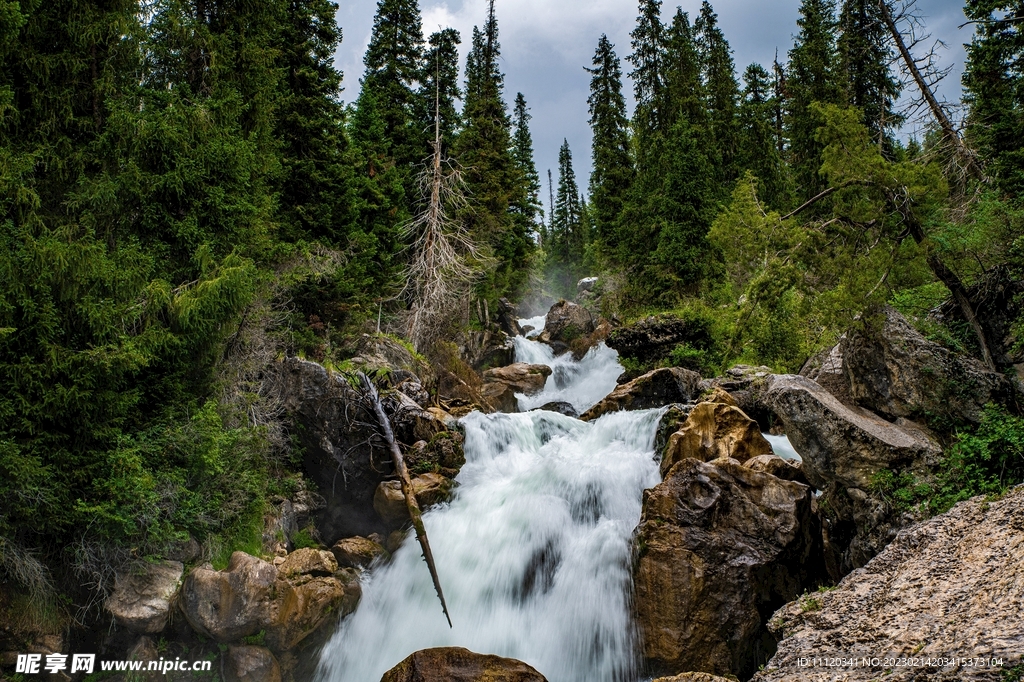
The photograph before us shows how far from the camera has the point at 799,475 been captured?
873 cm

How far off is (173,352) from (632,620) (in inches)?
321

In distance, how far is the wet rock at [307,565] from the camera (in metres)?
8.23

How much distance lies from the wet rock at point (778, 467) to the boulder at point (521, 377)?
470 inches

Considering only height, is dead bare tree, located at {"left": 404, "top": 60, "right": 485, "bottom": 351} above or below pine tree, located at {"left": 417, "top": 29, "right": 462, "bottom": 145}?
below

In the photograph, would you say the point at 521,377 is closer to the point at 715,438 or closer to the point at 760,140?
the point at 715,438

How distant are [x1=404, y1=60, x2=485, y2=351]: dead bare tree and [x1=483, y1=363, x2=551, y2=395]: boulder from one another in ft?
9.69

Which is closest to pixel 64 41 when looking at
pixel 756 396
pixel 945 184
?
pixel 945 184

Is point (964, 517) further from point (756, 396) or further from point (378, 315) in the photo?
point (378, 315)

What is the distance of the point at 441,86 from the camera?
74.0 ft

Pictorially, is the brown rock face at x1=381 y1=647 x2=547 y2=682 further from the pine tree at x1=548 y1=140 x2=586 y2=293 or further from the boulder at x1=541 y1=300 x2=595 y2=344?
the pine tree at x1=548 y1=140 x2=586 y2=293

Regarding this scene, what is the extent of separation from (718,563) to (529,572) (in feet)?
11.4

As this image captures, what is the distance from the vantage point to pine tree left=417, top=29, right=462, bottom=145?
21719 mm

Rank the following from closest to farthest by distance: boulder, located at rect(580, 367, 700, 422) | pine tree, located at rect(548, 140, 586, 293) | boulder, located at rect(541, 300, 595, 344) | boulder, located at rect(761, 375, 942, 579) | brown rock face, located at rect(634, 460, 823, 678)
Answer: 1. boulder, located at rect(761, 375, 942, 579)
2. brown rock face, located at rect(634, 460, 823, 678)
3. boulder, located at rect(580, 367, 700, 422)
4. boulder, located at rect(541, 300, 595, 344)
5. pine tree, located at rect(548, 140, 586, 293)

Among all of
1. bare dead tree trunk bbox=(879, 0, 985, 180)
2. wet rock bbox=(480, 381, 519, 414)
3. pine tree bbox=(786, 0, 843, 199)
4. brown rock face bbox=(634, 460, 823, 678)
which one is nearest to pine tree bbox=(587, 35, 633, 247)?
pine tree bbox=(786, 0, 843, 199)
